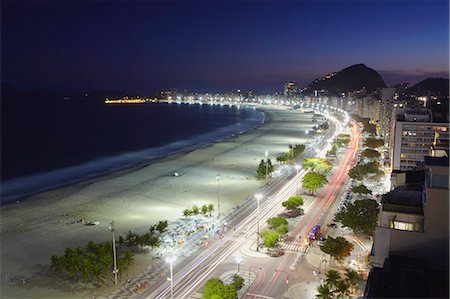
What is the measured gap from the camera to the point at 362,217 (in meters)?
42.2

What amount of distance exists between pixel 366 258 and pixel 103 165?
226 feet

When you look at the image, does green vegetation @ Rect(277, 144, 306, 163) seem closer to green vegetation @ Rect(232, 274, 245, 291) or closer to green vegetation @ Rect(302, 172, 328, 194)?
green vegetation @ Rect(302, 172, 328, 194)

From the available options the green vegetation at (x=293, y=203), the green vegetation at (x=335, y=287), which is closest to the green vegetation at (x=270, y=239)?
the green vegetation at (x=335, y=287)

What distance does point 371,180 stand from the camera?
66.8 metres

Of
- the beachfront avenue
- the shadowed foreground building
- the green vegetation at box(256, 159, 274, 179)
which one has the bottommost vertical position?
the beachfront avenue

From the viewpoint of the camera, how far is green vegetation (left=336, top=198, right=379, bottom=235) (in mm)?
41781

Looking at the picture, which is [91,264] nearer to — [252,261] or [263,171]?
[252,261]

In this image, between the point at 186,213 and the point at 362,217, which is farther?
the point at 186,213

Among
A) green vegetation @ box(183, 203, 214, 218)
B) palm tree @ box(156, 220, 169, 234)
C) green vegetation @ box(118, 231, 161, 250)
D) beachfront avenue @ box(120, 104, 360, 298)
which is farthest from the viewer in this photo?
green vegetation @ box(183, 203, 214, 218)

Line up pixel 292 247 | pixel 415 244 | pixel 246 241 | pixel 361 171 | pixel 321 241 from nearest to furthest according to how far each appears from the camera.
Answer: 1. pixel 415 244
2. pixel 292 247
3. pixel 321 241
4. pixel 246 241
5. pixel 361 171

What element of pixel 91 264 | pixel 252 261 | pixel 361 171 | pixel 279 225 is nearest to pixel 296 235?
pixel 279 225

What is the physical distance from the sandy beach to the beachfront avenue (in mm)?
4646

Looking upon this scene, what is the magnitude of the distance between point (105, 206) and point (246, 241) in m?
23.7

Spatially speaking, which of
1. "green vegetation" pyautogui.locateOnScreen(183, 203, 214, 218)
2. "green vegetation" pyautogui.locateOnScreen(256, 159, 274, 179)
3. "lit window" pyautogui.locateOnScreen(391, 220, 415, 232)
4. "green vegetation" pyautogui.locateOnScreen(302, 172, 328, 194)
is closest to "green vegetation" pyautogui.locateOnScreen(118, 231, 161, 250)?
"green vegetation" pyautogui.locateOnScreen(183, 203, 214, 218)
